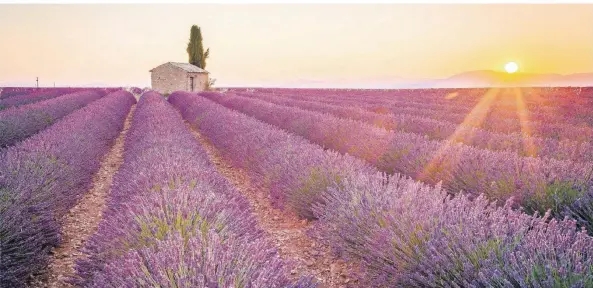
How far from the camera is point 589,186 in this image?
338 centimetres

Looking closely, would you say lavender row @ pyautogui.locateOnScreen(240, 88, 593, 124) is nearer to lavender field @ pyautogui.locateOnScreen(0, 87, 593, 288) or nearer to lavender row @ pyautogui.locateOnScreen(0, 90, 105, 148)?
lavender field @ pyautogui.locateOnScreen(0, 87, 593, 288)

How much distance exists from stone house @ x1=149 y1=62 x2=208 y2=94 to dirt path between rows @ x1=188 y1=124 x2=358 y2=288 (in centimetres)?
3026

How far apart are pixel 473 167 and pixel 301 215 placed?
192cm

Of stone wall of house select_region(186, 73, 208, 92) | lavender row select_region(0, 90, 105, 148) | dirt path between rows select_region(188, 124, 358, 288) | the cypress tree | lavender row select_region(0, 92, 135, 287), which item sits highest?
the cypress tree

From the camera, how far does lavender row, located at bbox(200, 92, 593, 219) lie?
11.6 feet

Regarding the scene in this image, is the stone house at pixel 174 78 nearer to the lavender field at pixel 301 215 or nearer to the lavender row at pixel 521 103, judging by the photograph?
the lavender row at pixel 521 103

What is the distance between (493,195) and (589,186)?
775 millimetres

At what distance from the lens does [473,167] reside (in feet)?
13.9

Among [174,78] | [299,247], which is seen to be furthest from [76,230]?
[174,78]

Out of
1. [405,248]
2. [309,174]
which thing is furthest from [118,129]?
[405,248]

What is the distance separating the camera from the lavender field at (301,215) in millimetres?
1866

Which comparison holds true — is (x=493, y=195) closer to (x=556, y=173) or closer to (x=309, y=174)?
(x=556, y=173)

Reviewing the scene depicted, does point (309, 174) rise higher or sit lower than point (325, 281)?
higher

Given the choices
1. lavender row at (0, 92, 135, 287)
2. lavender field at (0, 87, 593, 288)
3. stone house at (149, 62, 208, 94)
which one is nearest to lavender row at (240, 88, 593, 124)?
lavender field at (0, 87, 593, 288)
